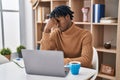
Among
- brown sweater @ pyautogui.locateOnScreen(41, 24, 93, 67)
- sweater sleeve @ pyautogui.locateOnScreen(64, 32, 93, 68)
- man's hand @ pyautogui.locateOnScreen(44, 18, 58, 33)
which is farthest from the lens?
man's hand @ pyautogui.locateOnScreen(44, 18, 58, 33)

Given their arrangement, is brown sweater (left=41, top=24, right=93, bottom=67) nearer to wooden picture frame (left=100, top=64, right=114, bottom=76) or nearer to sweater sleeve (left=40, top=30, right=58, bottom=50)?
sweater sleeve (left=40, top=30, right=58, bottom=50)

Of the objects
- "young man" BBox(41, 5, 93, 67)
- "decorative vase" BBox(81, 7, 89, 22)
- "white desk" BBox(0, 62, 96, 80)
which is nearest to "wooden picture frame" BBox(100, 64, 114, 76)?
"decorative vase" BBox(81, 7, 89, 22)

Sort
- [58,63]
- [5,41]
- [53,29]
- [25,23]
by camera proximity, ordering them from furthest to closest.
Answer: [25,23] < [5,41] < [53,29] < [58,63]

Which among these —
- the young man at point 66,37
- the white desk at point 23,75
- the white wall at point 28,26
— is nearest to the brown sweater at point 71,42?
the young man at point 66,37

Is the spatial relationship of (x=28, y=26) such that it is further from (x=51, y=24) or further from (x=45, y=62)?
(x=45, y=62)

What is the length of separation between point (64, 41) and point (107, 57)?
1.33 metres

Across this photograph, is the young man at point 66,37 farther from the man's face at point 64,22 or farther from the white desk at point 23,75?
the white desk at point 23,75

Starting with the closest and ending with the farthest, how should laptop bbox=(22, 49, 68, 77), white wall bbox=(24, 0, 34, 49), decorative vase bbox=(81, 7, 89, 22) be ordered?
laptop bbox=(22, 49, 68, 77) < decorative vase bbox=(81, 7, 89, 22) < white wall bbox=(24, 0, 34, 49)

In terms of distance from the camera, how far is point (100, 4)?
8.85 ft

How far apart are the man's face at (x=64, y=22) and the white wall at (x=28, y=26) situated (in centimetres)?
168

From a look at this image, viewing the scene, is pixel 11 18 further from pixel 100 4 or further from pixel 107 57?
pixel 107 57

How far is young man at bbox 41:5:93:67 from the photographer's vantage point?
182cm

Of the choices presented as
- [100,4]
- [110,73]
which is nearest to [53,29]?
[100,4]

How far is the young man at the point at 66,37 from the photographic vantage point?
1815 mm
